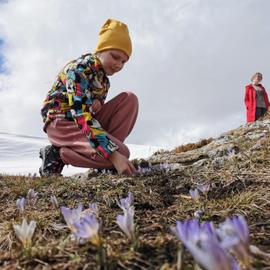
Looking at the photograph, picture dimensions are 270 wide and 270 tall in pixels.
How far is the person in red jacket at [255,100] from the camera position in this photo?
8.86 meters

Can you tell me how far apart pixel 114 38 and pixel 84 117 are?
74cm

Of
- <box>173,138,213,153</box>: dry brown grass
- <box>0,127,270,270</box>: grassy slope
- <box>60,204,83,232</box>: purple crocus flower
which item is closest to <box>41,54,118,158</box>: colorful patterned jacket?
<box>0,127,270,270</box>: grassy slope

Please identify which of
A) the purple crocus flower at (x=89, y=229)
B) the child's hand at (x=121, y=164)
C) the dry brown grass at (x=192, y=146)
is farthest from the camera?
the dry brown grass at (x=192, y=146)

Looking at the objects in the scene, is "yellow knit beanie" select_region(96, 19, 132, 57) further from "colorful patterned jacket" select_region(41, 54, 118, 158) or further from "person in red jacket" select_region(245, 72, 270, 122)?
"person in red jacket" select_region(245, 72, 270, 122)

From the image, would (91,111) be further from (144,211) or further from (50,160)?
(144,211)

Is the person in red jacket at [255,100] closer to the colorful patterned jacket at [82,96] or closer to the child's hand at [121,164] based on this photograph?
the colorful patterned jacket at [82,96]

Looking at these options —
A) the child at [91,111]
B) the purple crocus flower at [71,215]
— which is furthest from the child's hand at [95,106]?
the purple crocus flower at [71,215]

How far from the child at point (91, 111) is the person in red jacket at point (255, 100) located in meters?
6.08

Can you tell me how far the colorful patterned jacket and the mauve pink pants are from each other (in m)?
0.10

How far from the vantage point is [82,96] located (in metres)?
2.83

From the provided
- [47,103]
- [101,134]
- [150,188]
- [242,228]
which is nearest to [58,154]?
[47,103]

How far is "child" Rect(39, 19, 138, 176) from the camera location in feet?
8.94

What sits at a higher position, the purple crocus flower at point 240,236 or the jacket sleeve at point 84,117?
the jacket sleeve at point 84,117

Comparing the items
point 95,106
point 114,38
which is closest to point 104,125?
point 95,106
